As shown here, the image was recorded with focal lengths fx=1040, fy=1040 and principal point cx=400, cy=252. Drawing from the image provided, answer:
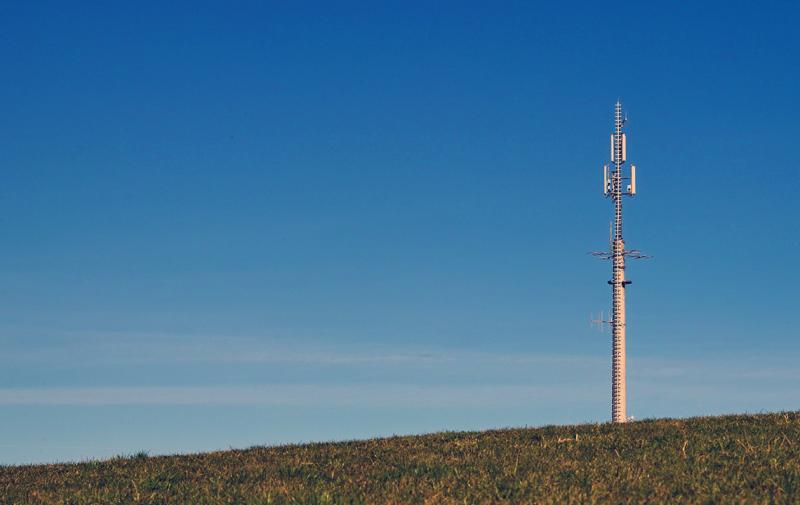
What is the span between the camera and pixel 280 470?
18844 millimetres

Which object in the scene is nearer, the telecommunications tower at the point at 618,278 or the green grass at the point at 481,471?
the green grass at the point at 481,471

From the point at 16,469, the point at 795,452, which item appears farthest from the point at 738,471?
the point at 16,469

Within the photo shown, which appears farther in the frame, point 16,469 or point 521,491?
point 16,469

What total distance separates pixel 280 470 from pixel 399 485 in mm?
3314

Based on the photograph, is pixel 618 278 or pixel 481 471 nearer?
pixel 481 471

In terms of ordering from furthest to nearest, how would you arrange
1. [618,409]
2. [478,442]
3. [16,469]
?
1. [618,409]
2. [16,469]
3. [478,442]

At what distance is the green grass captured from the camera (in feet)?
50.4

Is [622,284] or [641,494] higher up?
[622,284]

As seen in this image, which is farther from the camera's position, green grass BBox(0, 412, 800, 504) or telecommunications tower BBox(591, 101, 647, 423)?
telecommunications tower BBox(591, 101, 647, 423)

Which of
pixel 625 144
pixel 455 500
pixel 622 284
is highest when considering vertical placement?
pixel 625 144

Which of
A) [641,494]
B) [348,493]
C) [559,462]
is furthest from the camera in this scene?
[559,462]

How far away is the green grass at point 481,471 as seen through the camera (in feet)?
50.4

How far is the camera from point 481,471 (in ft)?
56.7

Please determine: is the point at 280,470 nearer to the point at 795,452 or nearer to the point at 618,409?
the point at 795,452
